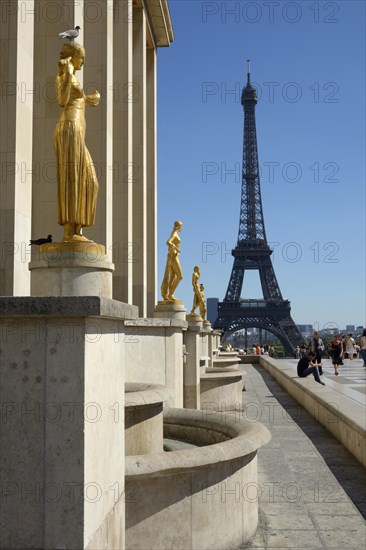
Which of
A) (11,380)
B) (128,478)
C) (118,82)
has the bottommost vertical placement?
(128,478)

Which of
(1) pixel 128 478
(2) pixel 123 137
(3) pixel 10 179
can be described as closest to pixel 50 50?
(3) pixel 10 179

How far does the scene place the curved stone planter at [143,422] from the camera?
6434mm

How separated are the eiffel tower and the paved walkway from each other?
2635 inches

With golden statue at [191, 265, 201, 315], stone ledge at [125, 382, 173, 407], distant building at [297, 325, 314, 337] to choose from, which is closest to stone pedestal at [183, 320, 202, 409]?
→ stone ledge at [125, 382, 173, 407]

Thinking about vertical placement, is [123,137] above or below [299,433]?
above

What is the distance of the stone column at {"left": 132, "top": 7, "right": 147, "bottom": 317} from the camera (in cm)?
2184

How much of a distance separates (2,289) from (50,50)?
5.95 meters

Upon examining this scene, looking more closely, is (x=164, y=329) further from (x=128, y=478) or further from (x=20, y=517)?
(x=20, y=517)

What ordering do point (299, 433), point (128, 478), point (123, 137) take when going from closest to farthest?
point (128, 478) → point (299, 433) → point (123, 137)

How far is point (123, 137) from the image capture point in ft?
62.4

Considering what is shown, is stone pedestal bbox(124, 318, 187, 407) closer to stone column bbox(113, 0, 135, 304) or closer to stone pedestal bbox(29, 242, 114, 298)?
stone pedestal bbox(29, 242, 114, 298)

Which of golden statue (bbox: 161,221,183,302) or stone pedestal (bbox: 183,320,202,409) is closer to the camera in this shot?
stone pedestal (bbox: 183,320,202,409)

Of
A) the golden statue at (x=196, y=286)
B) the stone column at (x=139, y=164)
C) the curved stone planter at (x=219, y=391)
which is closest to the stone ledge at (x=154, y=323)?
the curved stone planter at (x=219, y=391)

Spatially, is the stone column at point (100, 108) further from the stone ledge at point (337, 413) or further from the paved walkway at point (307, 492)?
the paved walkway at point (307, 492)
